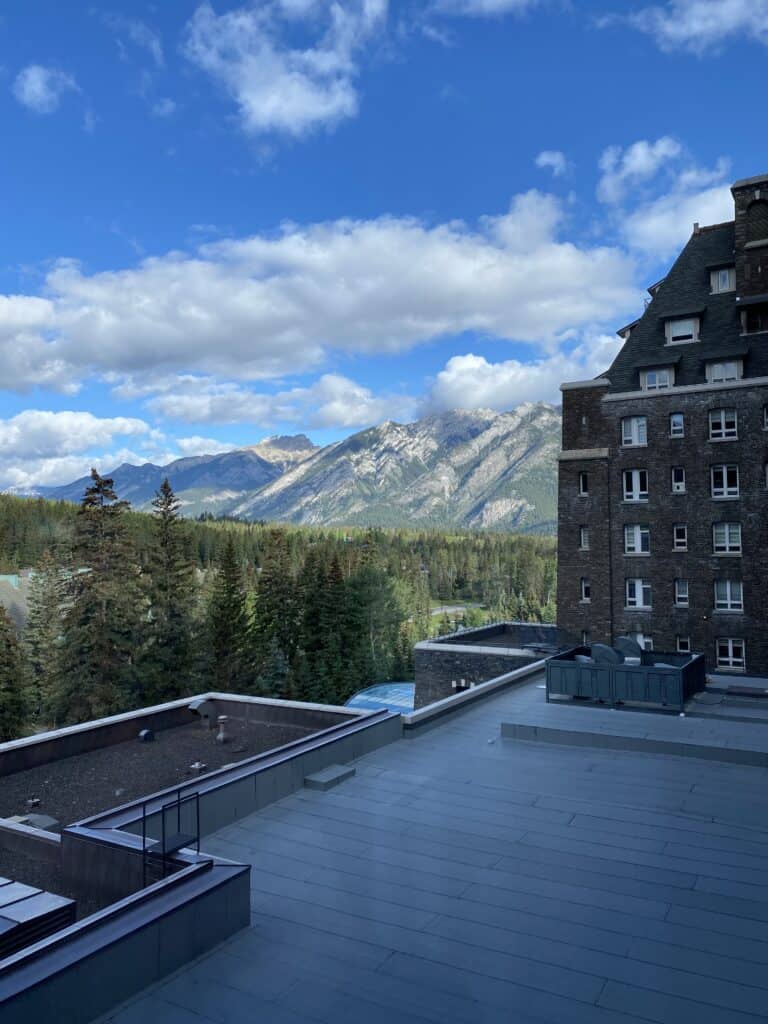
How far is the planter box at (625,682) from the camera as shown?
17.6 metres

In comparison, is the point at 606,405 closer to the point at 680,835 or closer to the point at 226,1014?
the point at 680,835

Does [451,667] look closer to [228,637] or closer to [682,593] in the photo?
[682,593]

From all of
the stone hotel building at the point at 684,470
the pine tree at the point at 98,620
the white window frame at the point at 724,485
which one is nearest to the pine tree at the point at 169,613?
the pine tree at the point at 98,620

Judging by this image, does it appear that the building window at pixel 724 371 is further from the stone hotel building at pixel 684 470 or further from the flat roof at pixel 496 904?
the flat roof at pixel 496 904

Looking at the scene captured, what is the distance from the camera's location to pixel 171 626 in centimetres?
4984

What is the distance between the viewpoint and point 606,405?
36.8 metres

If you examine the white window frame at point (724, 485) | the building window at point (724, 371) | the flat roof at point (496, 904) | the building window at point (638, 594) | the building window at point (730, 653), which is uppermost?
the building window at point (724, 371)

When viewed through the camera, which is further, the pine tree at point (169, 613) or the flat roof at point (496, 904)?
the pine tree at point (169, 613)

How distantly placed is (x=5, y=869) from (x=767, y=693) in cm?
1787

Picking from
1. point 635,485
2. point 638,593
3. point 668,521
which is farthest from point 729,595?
point 635,485

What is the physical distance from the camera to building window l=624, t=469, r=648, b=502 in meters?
35.9

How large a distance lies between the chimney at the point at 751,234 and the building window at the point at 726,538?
11.1 meters

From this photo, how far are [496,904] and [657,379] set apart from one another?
107 ft

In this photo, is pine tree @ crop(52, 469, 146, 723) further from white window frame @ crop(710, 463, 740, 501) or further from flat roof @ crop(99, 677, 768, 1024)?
flat roof @ crop(99, 677, 768, 1024)
